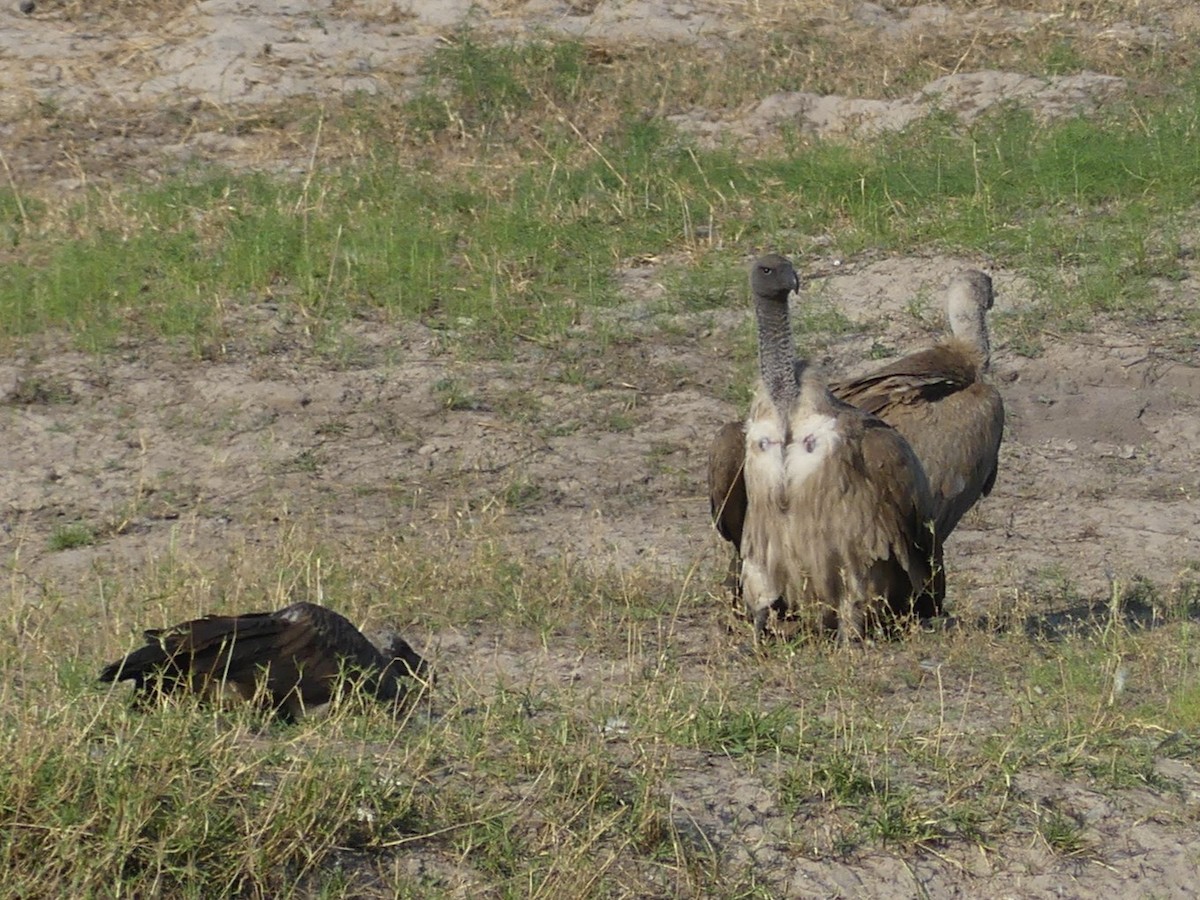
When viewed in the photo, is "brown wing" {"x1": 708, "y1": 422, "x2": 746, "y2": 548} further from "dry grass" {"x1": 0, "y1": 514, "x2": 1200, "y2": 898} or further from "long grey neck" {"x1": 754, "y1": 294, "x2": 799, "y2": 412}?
"dry grass" {"x1": 0, "y1": 514, "x2": 1200, "y2": 898}

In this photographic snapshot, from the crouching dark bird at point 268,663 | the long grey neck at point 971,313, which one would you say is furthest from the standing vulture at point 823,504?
the crouching dark bird at point 268,663

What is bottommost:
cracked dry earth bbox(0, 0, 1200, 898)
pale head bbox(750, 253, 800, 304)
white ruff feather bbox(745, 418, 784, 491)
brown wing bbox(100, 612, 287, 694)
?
cracked dry earth bbox(0, 0, 1200, 898)

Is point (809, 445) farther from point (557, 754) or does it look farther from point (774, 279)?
point (557, 754)

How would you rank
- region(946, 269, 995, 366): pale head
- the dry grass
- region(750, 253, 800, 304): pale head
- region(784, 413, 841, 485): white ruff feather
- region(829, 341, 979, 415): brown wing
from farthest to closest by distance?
1. region(946, 269, 995, 366): pale head
2. region(829, 341, 979, 415): brown wing
3. region(750, 253, 800, 304): pale head
4. region(784, 413, 841, 485): white ruff feather
5. the dry grass

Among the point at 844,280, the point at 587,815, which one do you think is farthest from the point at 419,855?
the point at 844,280

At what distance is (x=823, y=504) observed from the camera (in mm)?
6664

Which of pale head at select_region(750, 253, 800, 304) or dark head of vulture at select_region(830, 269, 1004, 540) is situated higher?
pale head at select_region(750, 253, 800, 304)

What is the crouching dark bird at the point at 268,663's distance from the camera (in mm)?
4934

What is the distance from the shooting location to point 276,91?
1237 cm

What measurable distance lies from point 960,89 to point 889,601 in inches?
248

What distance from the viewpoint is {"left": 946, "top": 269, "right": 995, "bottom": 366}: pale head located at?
823cm

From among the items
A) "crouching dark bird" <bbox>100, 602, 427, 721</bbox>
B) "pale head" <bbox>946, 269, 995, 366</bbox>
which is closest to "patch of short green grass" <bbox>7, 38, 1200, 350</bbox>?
"pale head" <bbox>946, 269, 995, 366</bbox>

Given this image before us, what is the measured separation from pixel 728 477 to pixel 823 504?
38 cm

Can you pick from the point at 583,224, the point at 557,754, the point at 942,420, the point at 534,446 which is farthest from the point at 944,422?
the point at 583,224
